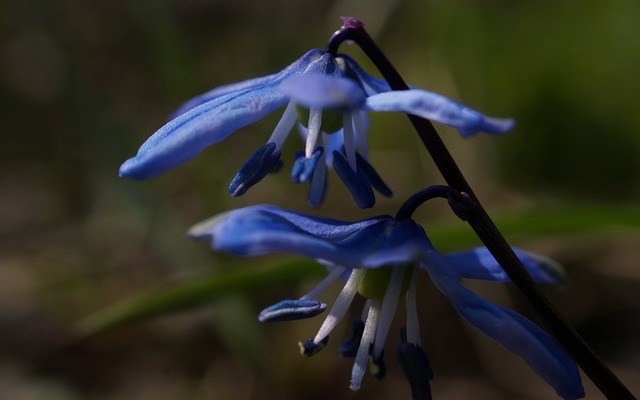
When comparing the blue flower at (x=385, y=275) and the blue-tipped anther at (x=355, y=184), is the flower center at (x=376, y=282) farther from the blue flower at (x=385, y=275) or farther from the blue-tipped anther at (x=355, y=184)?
the blue-tipped anther at (x=355, y=184)

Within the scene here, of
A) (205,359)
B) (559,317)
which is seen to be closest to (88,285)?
(205,359)

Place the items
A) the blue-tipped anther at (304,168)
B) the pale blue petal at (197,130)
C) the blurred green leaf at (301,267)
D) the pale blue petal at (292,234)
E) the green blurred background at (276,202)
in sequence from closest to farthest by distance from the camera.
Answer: the pale blue petal at (292,234)
the pale blue petal at (197,130)
the blue-tipped anther at (304,168)
the blurred green leaf at (301,267)
the green blurred background at (276,202)

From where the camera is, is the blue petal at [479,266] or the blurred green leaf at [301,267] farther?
the blurred green leaf at [301,267]

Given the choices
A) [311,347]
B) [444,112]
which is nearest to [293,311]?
[311,347]

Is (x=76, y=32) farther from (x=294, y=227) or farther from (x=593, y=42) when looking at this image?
(x=294, y=227)

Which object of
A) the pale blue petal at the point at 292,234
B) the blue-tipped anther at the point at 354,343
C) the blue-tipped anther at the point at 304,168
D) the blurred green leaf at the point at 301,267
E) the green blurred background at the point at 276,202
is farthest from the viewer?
the green blurred background at the point at 276,202

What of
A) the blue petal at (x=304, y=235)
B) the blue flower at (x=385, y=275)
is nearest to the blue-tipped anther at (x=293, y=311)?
the blue flower at (x=385, y=275)
